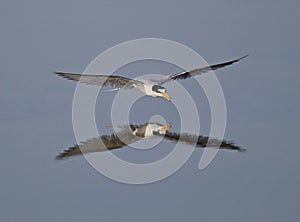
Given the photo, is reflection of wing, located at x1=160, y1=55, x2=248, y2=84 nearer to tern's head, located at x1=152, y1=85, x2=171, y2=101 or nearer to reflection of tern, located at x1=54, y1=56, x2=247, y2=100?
reflection of tern, located at x1=54, y1=56, x2=247, y2=100

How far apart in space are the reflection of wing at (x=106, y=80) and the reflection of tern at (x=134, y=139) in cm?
36

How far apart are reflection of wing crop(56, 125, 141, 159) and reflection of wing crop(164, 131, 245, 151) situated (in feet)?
0.69

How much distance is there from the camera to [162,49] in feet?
21.9

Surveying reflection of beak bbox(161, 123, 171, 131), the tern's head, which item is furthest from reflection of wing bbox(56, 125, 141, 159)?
the tern's head

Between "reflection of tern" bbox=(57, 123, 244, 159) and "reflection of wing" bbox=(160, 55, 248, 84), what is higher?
"reflection of wing" bbox=(160, 55, 248, 84)

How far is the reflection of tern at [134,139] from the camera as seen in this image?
5492 millimetres

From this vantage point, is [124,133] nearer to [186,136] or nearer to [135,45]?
[186,136]

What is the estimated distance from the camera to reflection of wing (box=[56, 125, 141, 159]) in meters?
5.47

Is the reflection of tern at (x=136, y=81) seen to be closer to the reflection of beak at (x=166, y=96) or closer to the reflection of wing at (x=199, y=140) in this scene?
the reflection of beak at (x=166, y=96)

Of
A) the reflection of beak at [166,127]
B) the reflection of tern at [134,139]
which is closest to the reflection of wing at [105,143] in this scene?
the reflection of tern at [134,139]

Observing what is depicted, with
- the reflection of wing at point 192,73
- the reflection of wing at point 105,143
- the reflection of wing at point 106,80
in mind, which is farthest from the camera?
the reflection of wing at point 192,73

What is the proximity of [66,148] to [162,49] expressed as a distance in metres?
1.48

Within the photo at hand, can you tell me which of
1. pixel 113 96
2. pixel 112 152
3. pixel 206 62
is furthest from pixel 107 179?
pixel 206 62

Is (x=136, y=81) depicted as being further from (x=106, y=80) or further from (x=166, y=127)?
(x=166, y=127)
